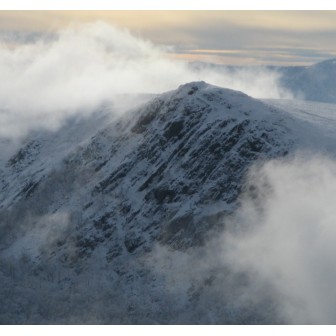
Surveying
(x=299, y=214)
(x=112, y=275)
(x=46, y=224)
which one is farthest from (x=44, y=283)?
(x=299, y=214)

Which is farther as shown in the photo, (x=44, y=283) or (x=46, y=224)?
(x=46, y=224)

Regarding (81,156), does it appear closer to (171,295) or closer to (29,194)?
(29,194)

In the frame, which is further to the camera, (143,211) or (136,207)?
(136,207)

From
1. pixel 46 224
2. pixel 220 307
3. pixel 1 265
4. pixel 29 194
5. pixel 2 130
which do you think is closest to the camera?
pixel 220 307

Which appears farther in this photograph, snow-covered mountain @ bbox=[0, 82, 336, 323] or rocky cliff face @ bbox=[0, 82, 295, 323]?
rocky cliff face @ bbox=[0, 82, 295, 323]

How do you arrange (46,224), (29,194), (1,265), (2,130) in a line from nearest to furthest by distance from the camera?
(1,265) < (46,224) < (29,194) < (2,130)

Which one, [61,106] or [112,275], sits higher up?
[61,106]

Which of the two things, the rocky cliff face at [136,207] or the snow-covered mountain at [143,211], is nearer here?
the snow-covered mountain at [143,211]

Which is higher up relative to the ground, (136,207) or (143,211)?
(136,207)
